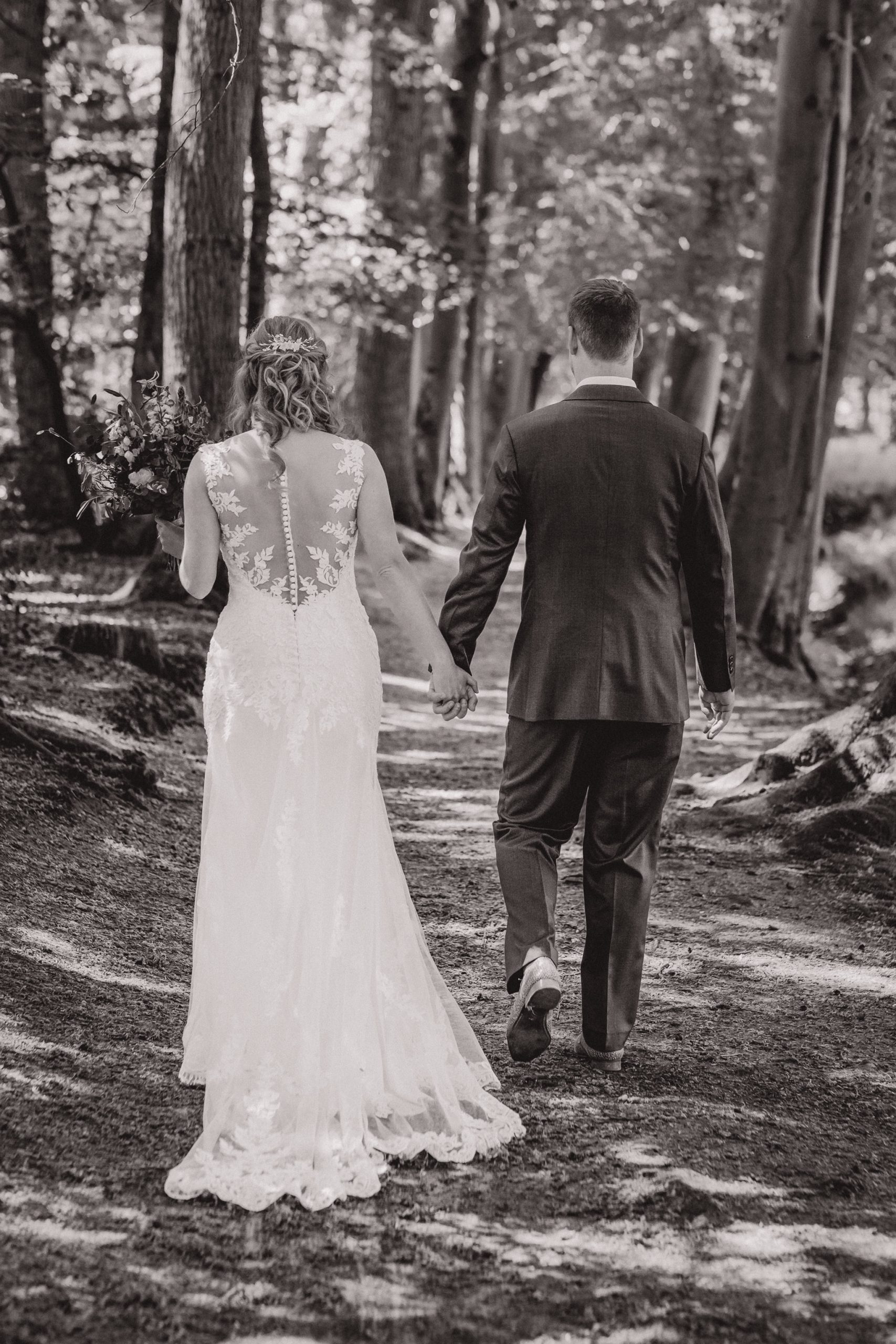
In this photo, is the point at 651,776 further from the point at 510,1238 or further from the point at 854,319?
the point at 854,319

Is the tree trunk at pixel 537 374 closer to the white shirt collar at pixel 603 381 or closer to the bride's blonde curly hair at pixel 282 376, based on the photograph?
Result: the white shirt collar at pixel 603 381

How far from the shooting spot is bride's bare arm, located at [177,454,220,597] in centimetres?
412

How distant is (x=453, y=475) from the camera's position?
27.5 metres

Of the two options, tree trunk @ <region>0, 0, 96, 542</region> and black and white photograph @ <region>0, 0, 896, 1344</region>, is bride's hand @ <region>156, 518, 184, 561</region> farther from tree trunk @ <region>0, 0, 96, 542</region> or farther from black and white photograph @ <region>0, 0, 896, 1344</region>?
tree trunk @ <region>0, 0, 96, 542</region>

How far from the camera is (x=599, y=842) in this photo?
443cm

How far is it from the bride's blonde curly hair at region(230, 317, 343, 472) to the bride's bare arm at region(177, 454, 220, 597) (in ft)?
0.81

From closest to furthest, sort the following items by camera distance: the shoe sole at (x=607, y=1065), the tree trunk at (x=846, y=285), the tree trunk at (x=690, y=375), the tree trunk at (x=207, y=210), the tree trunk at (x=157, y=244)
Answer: the shoe sole at (x=607, y=1065), the tree trunk at (x=207, y=210), the tree trunk at (x=157, y=244), the tree trunk at (x=846, y=285), the tree trunk at (x=690, y=375)

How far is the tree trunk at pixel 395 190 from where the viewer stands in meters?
15.2

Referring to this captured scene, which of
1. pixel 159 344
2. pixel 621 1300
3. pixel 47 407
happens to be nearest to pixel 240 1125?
pixel 621 1300

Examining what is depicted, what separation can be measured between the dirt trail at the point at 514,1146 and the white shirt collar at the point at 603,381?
2243mm

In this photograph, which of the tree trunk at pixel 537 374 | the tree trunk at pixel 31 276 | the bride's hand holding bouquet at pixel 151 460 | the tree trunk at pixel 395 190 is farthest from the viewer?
the tree trunk at pixel 537 374

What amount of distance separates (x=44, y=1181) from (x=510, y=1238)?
120 centimetres

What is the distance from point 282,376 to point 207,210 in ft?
21.8

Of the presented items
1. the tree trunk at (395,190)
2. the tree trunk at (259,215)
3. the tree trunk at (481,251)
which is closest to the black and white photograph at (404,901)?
the tree trunk at (259,215)
